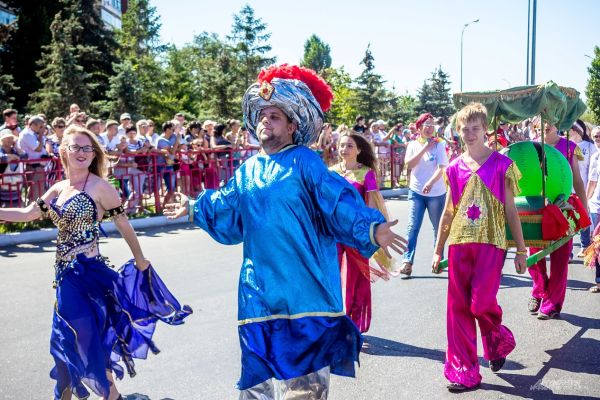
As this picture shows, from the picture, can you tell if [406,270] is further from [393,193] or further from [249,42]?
[249,42]

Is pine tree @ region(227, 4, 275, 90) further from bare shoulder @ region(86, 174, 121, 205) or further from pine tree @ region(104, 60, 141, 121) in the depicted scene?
bare shoulder @ region(86, 174, 121, 205)

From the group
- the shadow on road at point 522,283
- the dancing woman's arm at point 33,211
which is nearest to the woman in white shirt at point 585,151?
the shadow on road at point 522,283

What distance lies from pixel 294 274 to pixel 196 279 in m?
4.96

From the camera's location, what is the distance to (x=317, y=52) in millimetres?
138750

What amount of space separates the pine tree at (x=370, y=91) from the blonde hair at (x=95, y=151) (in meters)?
42.7

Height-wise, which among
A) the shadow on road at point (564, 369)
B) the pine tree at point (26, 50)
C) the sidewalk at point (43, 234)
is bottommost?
the shadow on road at point (564, 369)

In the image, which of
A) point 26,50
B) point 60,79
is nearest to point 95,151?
point 60,79

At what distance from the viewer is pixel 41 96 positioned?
34.2m

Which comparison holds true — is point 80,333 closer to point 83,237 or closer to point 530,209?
point 83,237

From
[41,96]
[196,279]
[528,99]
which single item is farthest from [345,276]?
[41,96]

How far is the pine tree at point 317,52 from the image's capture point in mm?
136600

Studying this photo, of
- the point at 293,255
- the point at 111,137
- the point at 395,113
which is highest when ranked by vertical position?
the point at 395,113

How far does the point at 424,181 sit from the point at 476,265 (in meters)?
3.72

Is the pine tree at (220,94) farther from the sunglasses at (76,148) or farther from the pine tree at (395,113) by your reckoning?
the sunglasses at (76,148)
